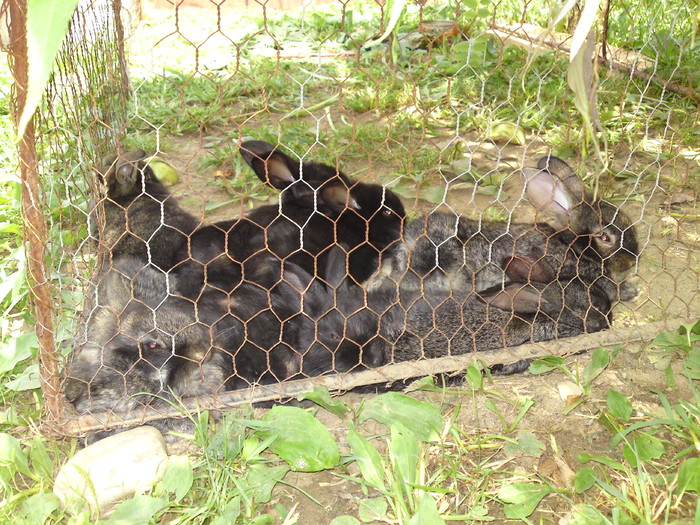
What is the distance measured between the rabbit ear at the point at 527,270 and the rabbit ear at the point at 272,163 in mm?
1135

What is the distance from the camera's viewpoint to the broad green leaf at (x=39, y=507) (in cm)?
218

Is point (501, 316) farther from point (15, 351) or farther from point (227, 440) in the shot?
point (15, 351)

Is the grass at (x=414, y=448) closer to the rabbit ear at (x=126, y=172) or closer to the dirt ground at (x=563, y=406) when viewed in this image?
the dirt ground at (x=563, y=406)

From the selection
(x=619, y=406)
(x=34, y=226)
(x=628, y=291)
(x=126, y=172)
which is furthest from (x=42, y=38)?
(x=628, y=291)

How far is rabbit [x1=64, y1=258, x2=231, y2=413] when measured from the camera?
2.67 m

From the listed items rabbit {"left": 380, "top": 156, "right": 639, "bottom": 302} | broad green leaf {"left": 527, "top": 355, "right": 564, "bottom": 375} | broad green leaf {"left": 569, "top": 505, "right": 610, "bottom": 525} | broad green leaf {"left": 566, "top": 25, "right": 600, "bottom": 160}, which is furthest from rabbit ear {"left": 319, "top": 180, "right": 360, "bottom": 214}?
broad green leaf {"left": 566, "top": 25, "right": 600, "bottom": 160}

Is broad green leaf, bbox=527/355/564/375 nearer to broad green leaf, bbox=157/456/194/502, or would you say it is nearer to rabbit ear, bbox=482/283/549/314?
rabbit ear, bbox=482/283/549/314

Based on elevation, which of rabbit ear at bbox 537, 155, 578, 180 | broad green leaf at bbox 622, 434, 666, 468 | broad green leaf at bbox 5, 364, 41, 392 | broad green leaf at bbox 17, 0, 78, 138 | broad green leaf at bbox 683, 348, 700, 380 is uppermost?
broad green leaf at bbox 17, 0, 78, 138

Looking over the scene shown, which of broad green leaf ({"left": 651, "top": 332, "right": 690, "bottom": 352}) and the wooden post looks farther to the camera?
broad green leaf ({"left": 651, "top": 332, "right": 690, "bottom": 352})

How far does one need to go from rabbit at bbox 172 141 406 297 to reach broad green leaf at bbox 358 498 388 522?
1.32 meters

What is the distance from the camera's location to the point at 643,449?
2.40 metres

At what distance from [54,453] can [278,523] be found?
0.87 m

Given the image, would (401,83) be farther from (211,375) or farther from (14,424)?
(14,424)

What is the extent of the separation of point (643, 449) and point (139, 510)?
1.70 meters
